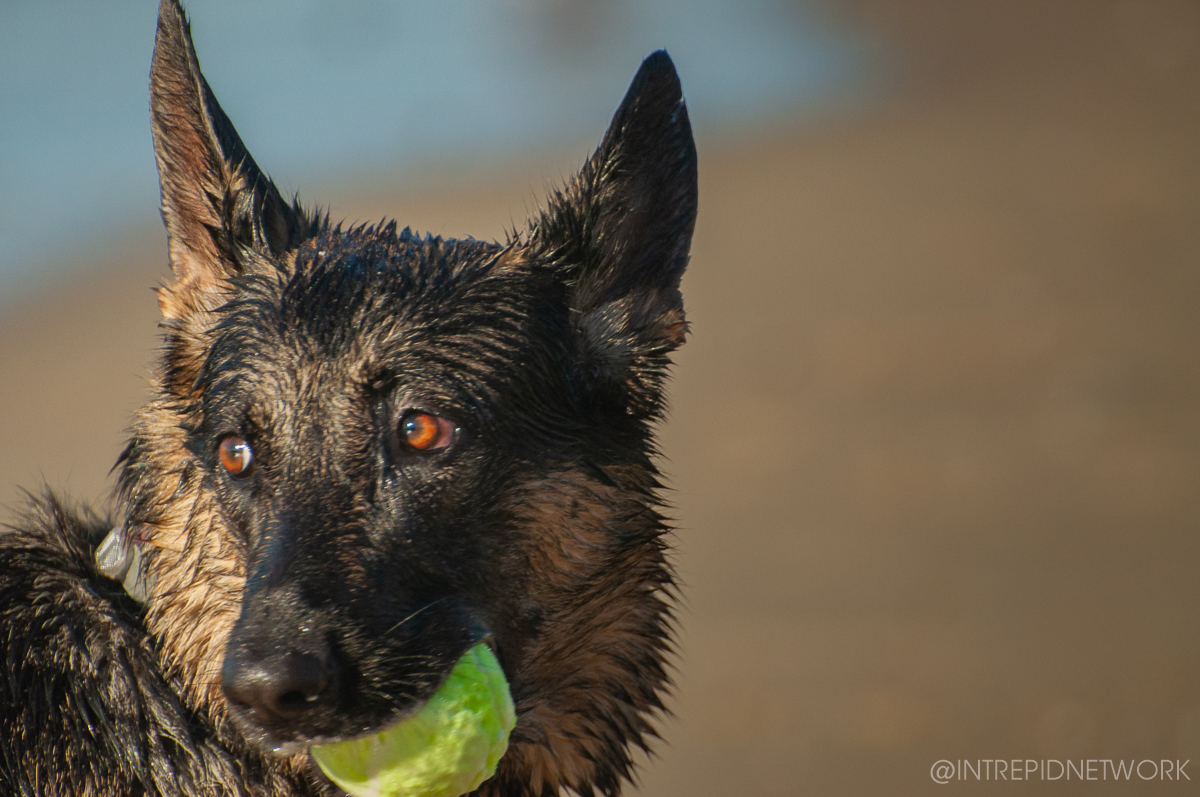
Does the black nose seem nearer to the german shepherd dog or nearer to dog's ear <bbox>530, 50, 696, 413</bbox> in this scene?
the german shepherd dog

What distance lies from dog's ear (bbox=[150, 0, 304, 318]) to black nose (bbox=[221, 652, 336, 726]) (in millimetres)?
1510

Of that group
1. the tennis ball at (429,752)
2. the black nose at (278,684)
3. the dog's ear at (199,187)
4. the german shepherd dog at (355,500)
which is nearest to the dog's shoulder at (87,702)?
the german shepherd dog at (355,500)

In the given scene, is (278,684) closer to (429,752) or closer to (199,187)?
(429,752)

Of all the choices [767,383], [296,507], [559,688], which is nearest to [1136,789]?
[559,688]

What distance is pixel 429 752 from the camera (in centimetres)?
315

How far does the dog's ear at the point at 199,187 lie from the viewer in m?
3.82

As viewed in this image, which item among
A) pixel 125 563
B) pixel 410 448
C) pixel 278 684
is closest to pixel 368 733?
pixel 278 684

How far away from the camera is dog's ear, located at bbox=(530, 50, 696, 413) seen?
3938mm

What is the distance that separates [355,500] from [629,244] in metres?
1.34

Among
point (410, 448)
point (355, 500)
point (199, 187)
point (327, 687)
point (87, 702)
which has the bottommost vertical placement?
point (87, 702)

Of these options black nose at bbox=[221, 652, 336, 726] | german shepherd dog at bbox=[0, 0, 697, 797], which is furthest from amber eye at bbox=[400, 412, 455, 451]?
black nose at bbox=[221, 652, 336, 726]

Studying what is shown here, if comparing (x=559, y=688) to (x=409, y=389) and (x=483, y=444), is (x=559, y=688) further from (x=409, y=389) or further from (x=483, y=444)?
(x=409, y=389)

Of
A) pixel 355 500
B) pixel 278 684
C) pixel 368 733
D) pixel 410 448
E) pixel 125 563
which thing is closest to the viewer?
pixel 278 684

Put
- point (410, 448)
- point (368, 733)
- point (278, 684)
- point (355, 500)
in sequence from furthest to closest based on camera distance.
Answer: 1. point (410, 448)
2. point (355, 500)
3. point (368, 733)
4. point (278, 684)
